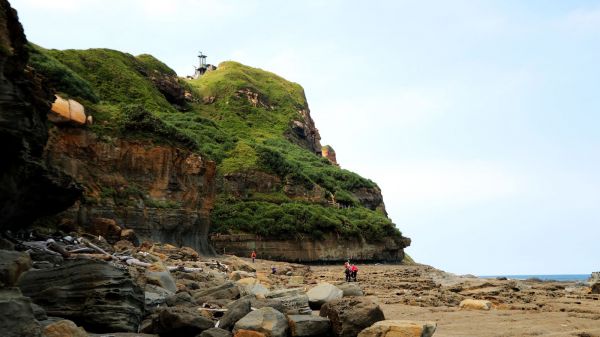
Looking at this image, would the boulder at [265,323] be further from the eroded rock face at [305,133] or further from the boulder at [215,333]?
the eroded rock face at [305,133]

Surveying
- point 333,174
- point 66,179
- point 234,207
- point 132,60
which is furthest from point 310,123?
point 66,179

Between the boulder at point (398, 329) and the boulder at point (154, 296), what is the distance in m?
4.28

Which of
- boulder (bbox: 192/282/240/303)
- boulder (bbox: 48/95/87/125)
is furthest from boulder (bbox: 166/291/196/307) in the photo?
boulder (bbox: 48/95/87/125)

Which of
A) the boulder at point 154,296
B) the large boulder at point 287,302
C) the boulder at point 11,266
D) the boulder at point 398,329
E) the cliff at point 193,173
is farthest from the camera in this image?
the cliff at point 193,173

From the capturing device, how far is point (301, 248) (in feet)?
153

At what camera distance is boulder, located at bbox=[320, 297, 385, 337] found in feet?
29.3

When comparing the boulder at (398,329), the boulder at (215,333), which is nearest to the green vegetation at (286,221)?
the boulder at (215,333)

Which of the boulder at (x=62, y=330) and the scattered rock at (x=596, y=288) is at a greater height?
the scattered rock at (x=596, y=288)

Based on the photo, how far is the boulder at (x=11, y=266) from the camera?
6363 mm

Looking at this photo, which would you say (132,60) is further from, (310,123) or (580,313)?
Answer: (580,313)

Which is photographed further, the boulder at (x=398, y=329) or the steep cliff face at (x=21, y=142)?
the steep cliff face at (x=21, y=142)

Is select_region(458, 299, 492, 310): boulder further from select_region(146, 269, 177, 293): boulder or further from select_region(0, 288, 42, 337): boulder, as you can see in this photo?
select_region(0, 288, 42, 337): boulder

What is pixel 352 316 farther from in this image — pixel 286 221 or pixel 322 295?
pixel 286 221

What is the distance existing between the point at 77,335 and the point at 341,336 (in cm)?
434
